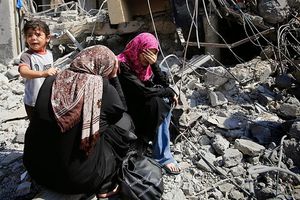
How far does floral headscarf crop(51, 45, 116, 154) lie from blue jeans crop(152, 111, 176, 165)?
2.53 feet

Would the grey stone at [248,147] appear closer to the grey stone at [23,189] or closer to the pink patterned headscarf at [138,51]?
the pink patterned headscarf at [138,51]

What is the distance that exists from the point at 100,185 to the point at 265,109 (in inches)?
93.2

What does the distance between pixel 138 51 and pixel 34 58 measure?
36.0 inches

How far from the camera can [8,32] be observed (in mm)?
6707

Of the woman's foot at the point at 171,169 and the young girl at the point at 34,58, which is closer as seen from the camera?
the young girl at the point at 34,58

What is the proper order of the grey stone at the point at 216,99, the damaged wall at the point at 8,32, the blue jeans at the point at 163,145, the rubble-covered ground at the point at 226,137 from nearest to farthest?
the rubble-covered ground at the point at 226,137 < the blue jeans at the point at 163,145 < the grey stone at the point at 216,99 < the damaged wall at the point at 8,32

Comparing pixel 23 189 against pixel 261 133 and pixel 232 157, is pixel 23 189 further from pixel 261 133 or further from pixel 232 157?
pixel 261 133

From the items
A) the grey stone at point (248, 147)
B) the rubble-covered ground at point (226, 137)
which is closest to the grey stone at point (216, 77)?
the rubble-covered ground at point (226, 137)

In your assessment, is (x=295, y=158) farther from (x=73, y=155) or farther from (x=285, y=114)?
(x=73, y=155)

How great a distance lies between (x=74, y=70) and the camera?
2.86m

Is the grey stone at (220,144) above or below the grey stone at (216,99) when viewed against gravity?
below

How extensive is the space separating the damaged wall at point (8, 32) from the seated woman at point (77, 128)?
14.0ft

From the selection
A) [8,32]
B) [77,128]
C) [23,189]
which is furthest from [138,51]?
[8,32]

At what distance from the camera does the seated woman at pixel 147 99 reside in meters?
3.38
